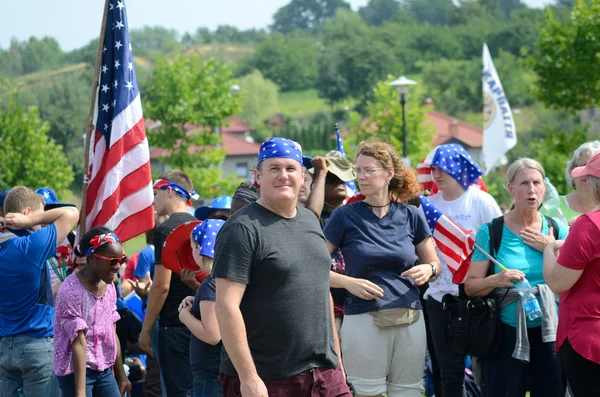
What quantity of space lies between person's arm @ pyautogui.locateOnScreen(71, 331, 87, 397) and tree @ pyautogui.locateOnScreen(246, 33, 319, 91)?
16627 centimetres

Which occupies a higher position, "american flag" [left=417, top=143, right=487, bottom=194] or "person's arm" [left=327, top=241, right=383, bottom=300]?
"american flag" [left=417, top=143, right=487, bottom=194]

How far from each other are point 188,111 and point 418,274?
32.6 meters

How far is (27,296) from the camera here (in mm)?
5793

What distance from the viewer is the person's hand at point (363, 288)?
5203 mm

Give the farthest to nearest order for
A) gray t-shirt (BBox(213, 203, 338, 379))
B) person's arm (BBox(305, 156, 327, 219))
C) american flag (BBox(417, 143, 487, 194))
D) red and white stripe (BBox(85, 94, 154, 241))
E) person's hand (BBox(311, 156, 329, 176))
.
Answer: red and white stripe (BBox(85, 94, 154, 241)) < american flag (BBox(417, 143, 487, 194)) < person's hand (BBox(311, 156, 329, 176)) < person's arm (BBox(305, 156, 327, 219)) < gray t-shirt (BBox(213, 203, 338, 379))

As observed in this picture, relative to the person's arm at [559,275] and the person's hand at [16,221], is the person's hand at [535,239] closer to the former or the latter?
the person's arm at [559,275]

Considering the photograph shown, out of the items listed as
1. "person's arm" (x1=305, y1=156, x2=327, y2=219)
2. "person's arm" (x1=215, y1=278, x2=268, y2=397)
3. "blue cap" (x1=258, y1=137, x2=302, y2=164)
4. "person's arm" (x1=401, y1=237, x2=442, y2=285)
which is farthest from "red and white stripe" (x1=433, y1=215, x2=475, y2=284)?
"person's arm" (x1=215, y1=278, x2=268, y2=397)

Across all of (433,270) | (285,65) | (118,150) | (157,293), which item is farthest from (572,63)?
(285,65)

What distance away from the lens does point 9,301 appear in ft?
19.0

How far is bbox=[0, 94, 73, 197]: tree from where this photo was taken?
120ft

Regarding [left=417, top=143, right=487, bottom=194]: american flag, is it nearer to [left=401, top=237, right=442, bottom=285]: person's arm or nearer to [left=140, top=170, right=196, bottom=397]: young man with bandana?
[left=401, top=237, right=442, bottom=285]: person's arm

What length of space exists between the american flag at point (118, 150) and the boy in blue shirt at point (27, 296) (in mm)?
1118

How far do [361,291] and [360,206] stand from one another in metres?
0.62

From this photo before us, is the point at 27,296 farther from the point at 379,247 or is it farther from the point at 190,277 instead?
the point at 379,247
